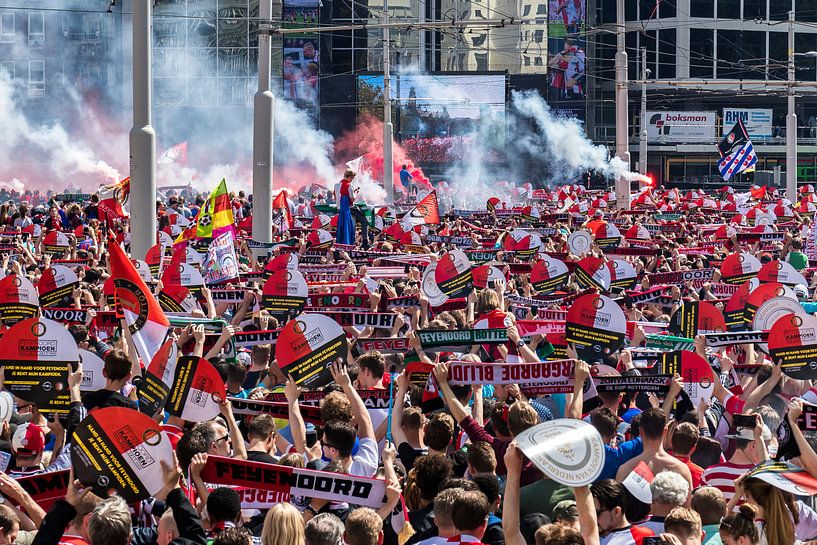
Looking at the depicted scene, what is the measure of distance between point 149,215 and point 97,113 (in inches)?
1921

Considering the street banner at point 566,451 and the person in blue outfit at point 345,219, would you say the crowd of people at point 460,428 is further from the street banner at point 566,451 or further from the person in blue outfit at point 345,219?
the person in blue outfit at point 345,219

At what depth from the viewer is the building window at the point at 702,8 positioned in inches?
3140

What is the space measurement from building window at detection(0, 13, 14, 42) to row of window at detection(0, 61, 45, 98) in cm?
111

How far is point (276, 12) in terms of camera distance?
209ft

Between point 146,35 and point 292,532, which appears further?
point 146,35

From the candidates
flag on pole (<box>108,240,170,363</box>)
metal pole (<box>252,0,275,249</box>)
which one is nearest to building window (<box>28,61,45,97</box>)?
metal pole (<box>252,0,275,249</box>)

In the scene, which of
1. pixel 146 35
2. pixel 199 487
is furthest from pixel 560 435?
pixel 146 35

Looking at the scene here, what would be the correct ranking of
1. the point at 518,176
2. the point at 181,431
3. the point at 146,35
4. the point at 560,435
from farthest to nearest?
the point at 518,176
the point at 146,35
the point at 181,431
the point at 560,435

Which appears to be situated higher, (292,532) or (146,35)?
(146,35)

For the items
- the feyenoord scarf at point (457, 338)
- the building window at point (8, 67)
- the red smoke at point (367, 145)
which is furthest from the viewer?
the red smoke at point (367, 145)

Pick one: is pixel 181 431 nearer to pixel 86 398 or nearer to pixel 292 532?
pixel 86 398

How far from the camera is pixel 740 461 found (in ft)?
23.9

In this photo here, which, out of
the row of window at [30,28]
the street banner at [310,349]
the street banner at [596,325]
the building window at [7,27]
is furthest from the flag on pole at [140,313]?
the building window at [7,27]

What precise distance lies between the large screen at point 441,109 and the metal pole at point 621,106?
94.9 feet
